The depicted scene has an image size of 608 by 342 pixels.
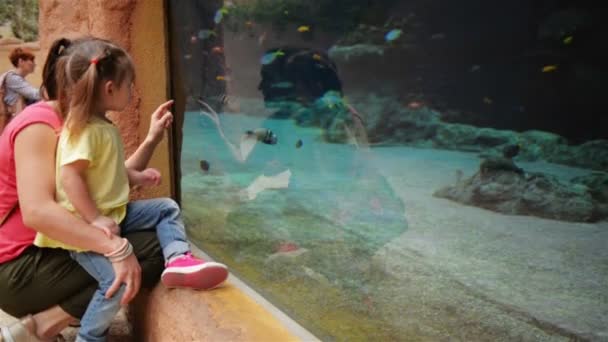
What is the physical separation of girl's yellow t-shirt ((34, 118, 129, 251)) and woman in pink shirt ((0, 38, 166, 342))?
50mm

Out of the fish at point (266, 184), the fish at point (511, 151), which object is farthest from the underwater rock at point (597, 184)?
the fish at point (266, 184)

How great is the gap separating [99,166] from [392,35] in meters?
1.01

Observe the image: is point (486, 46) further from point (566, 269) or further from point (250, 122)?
point (250, 122)

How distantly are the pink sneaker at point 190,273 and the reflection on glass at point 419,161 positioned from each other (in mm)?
584

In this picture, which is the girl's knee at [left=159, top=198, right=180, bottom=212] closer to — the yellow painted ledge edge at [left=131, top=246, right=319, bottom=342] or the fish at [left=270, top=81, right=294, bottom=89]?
the yellow painted ledge edge at [left=131, top=246, right=319, bottom=342]

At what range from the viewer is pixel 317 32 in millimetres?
2254

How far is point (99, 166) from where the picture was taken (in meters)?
1.88


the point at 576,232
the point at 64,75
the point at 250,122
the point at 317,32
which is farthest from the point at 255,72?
the point at 576,232

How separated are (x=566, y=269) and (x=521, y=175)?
0.89ft

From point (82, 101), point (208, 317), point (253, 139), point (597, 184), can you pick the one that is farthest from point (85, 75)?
point (597, 184)

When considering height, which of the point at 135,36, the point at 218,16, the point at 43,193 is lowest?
the point at 43,193

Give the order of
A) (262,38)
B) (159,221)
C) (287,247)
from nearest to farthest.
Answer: (159,221) < (262,38) < (287,247)

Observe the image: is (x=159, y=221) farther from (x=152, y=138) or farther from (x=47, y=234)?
(x=47, y=234)

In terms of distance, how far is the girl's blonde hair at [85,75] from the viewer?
5.89 feet
